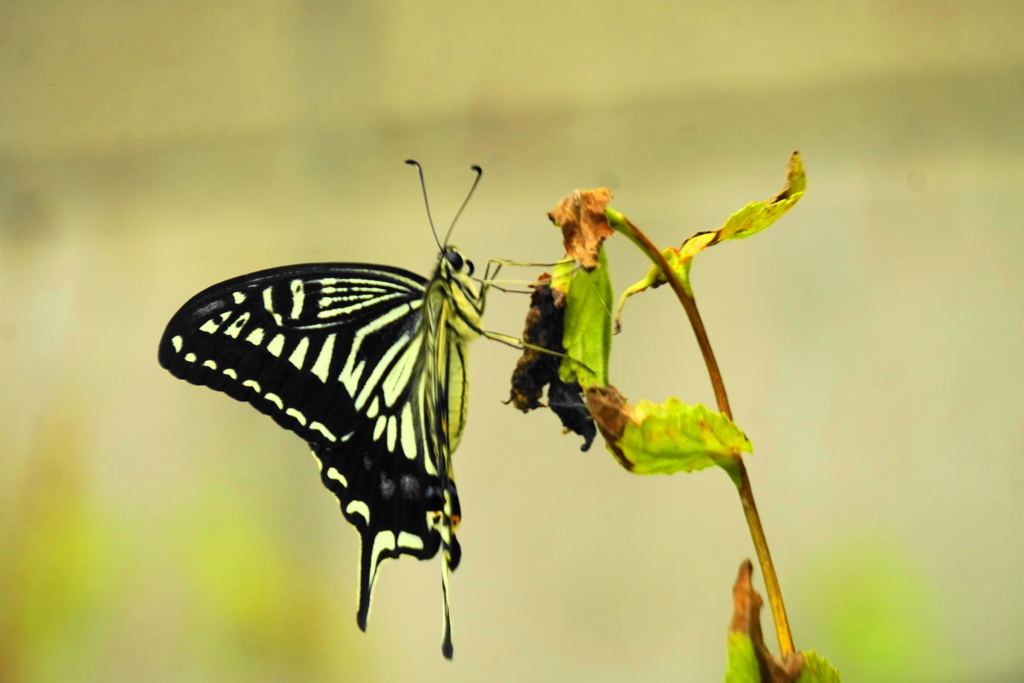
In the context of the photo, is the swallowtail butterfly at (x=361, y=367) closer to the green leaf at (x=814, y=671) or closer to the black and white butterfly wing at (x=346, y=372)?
the black and white butterfly wing at (x=346, y=372)

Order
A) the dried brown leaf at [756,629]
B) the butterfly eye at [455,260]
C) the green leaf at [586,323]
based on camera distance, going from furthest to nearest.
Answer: the butterfly eye at [455,260]
the green leaf at [586,323]
the dried brown leaf at [756,629]

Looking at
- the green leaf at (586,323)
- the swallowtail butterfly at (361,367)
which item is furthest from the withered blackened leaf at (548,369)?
the swallowtail butterfly at (361,367)

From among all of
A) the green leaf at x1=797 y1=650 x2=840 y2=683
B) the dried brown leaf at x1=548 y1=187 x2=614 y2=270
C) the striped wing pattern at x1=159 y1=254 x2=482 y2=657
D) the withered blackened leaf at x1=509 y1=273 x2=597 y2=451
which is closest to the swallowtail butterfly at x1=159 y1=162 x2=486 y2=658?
the striped wing pattern at x1=159 y1=254 x2=482 y2=657

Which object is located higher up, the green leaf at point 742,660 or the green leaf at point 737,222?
the green leaf at point 737,222

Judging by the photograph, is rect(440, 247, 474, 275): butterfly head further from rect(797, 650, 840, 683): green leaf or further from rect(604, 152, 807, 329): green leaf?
rect(797, 650, 840, 683): green leaf

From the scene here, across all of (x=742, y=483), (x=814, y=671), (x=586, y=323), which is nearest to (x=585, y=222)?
(x=586, y=323)
